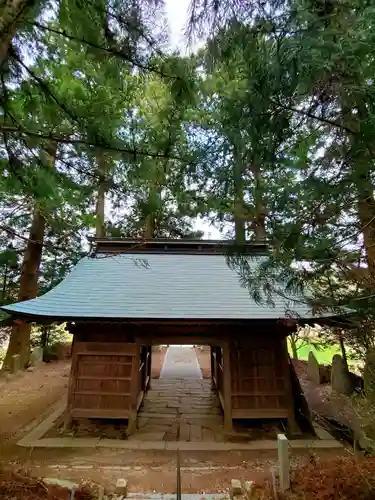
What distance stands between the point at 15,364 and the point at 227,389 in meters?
6.38

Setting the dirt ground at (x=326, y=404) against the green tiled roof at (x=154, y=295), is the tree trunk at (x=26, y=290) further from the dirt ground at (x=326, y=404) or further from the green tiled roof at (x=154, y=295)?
the dirt ground at (x=326, y=404)

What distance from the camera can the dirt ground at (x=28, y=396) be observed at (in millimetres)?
5293

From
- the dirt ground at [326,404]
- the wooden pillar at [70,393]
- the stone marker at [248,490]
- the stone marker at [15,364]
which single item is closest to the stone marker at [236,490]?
the stone marker at [248,490]

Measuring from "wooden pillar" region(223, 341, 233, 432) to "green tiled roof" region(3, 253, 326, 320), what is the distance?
2.23 ft

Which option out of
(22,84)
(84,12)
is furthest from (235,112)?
(22,84)

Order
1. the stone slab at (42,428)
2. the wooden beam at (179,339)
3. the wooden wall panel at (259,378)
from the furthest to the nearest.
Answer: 1. the wooden beam at (179,339)
2. the wooden wall panel at (259,378)
3. the stone slab at (42,428)

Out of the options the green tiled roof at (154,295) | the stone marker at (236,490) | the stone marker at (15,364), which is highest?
the green tiled roof at (154,295)

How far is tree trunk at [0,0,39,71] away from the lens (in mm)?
1872

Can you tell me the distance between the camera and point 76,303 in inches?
206

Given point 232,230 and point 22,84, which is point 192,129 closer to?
point 232,230

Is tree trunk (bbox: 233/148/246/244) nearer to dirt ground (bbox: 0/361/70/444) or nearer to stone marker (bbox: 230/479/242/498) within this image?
stone marker (bbox: 230/479/242/498)

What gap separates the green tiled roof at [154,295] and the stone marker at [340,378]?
8.00 ft

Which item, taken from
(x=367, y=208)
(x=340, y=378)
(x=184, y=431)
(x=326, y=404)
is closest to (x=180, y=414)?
(x=184, y=431)

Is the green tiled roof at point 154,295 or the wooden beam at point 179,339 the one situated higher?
the green tiled roof at point 154,295
